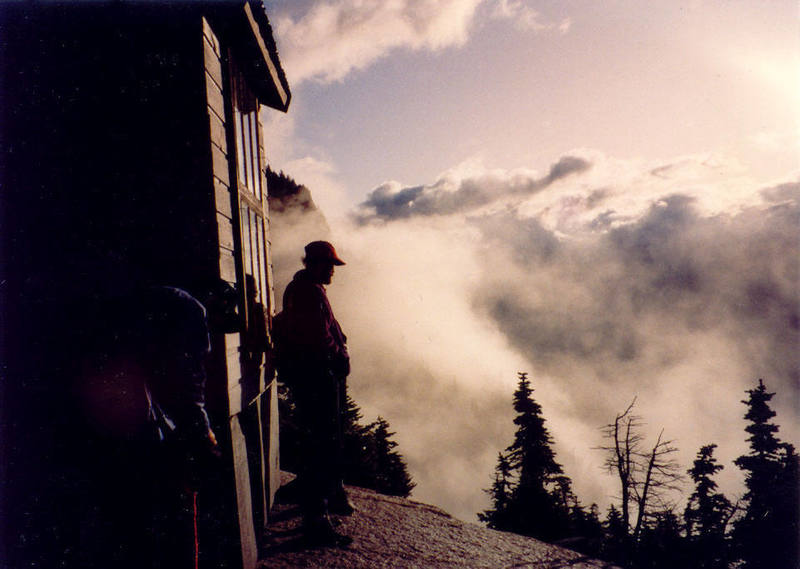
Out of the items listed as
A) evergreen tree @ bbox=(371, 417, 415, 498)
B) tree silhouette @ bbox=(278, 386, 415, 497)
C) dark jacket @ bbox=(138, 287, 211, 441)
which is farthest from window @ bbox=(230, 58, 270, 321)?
evergreen tree @ bbox=(371, 417, 415, 498)

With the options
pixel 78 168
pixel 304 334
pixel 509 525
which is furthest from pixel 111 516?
pixel 509 525

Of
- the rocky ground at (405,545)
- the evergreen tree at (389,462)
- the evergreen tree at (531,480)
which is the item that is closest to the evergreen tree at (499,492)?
the evergreen tree at (531,480)

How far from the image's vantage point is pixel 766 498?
106 feet

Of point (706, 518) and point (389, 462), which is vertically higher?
point (389, 462)

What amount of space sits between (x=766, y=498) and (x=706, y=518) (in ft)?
12.6

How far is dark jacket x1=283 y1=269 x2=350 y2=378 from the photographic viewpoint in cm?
430

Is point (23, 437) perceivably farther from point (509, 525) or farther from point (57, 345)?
point (509, 525)

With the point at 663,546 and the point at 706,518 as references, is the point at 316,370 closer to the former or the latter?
the point at 663,546

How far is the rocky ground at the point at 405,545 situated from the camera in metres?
4.25

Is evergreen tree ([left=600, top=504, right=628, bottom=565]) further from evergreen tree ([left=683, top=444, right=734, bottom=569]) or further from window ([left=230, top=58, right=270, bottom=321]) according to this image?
window ([left=230, top=58, right=270, bottom=321])

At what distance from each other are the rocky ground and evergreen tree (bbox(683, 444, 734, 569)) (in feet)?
95.0

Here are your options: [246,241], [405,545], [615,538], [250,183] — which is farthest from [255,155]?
[615,538]

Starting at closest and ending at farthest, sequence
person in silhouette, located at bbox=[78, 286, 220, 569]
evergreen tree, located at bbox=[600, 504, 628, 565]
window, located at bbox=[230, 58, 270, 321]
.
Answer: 1. person in silhouette, located at bbox=[78, 286, 220, 569]
2. window, located at bbox=[230, 58, 270, 321]
3. evergreen tree, located at bbox=[600, 504, 628, 565]

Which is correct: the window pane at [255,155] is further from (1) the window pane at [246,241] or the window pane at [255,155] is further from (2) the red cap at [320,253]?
(2) the red cap at [320,253]
